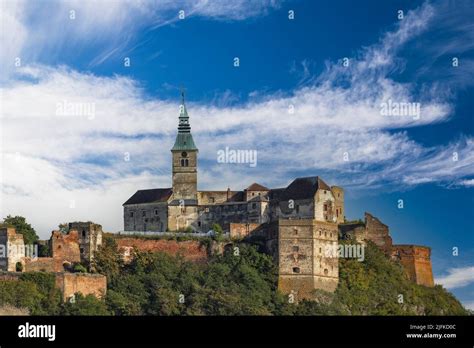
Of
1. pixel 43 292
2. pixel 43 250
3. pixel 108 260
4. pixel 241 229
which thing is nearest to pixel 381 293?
pixel 241 229

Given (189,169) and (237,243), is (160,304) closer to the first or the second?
(237,243)

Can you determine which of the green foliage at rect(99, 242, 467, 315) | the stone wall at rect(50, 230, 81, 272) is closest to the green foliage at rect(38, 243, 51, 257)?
the stone wall at rect(50, 230, 81, 272)

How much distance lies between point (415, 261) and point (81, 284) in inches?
863

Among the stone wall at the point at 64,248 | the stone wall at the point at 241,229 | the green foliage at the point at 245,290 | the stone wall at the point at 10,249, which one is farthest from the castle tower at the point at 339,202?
the stone wall at the point at 10,249

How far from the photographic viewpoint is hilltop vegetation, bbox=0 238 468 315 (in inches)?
2453

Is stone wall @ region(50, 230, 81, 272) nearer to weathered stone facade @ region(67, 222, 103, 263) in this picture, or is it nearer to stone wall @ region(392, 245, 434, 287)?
weathered stone facade @ region(67, 222, 103, 263)

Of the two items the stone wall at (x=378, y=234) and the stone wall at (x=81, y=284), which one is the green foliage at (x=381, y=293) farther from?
the stone wall at (x=81, y=284)

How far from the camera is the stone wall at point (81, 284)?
62.9m

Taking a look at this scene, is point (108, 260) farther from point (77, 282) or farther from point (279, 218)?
point (279, 218)

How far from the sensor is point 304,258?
6906 cm
